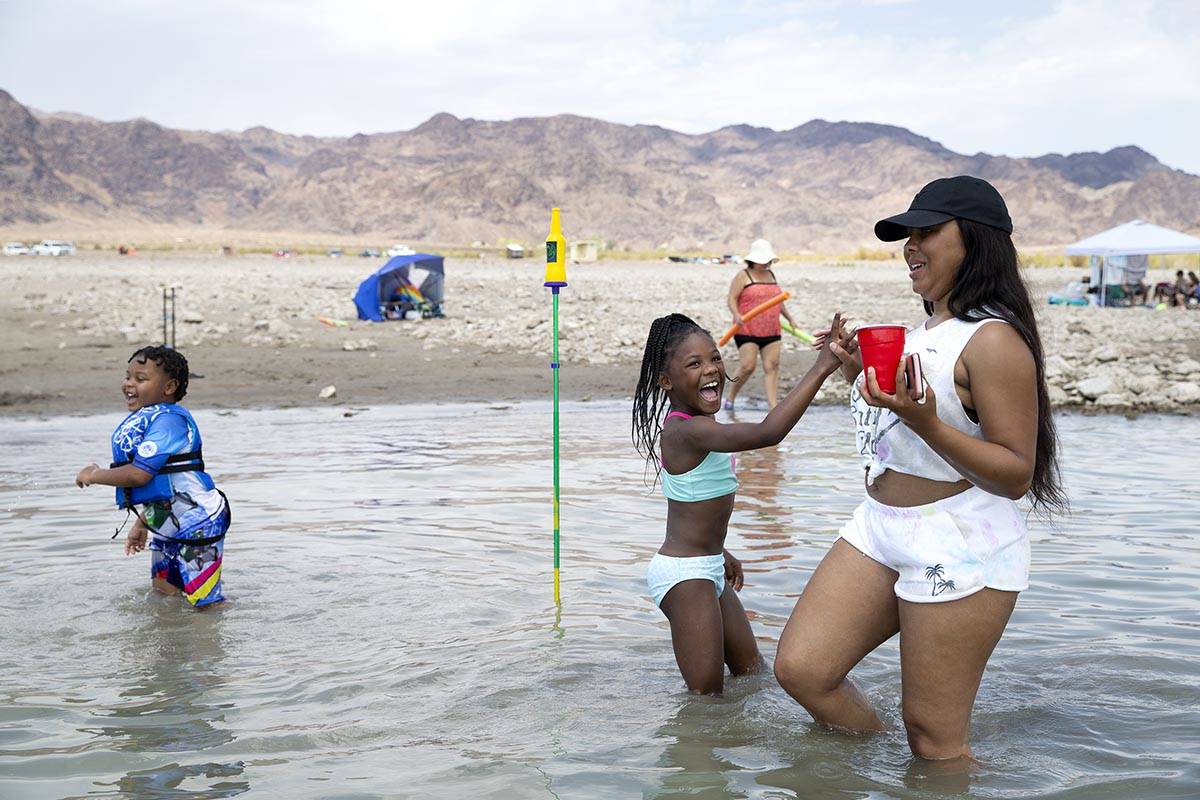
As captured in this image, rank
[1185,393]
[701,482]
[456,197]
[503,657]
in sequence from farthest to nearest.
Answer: [456,197] < [1185,393] < [503,657] < [701,482]

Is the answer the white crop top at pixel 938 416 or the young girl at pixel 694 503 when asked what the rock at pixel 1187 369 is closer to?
the young girl at pixel 694 503

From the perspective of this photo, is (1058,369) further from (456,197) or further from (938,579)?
(456,197)

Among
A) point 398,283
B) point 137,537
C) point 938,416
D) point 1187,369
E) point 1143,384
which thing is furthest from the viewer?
point 398,283

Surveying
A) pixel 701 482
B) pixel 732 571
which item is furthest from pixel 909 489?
pixel 732 571

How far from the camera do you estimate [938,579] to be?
363 centimetres

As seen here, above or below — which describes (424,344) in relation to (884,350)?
below

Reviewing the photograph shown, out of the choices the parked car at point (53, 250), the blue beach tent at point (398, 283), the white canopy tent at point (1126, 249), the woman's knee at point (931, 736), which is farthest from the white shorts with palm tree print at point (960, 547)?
the parked car at point (53, 250)

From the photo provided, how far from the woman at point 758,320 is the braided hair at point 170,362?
6.81 m

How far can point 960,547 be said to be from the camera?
11.9ft

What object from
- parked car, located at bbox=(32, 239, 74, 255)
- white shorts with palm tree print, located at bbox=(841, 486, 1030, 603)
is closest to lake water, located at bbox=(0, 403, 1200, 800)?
white shorts with palm tree print, located at bbox=(841, 486, 1030, 603)

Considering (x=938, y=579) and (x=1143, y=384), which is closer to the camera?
(x=938, y=579)

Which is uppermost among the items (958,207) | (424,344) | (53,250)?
(53,250)

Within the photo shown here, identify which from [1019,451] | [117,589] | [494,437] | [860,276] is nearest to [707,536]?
[1019,451]

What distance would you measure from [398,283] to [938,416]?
68.4ft
